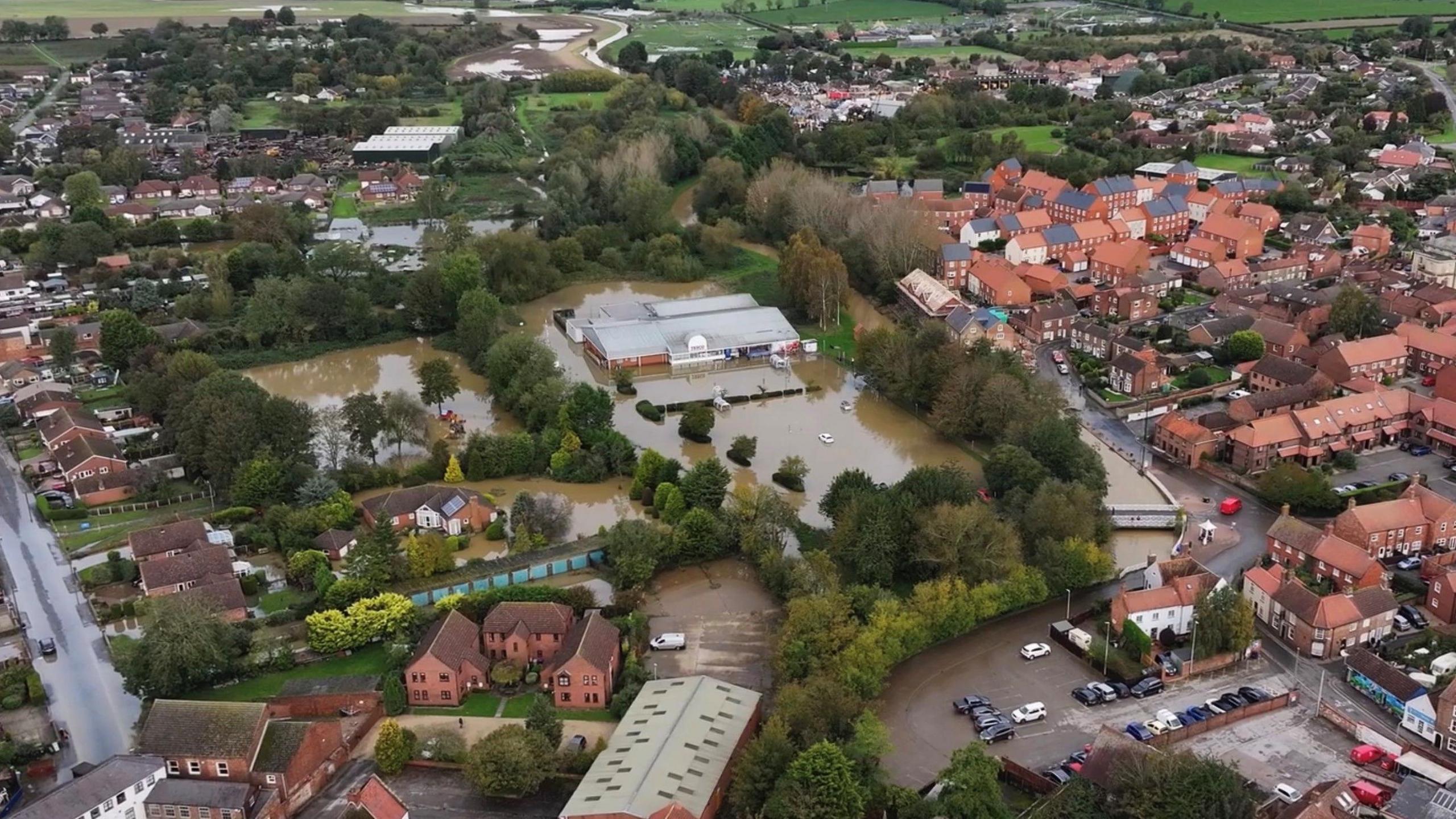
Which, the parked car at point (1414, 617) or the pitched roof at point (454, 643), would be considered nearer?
the pitched roof at point (454, 643)

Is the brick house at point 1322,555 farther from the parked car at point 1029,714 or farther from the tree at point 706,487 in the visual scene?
the tree at point 706,487

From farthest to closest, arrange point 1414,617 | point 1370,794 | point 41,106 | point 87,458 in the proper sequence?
1. point 41,106
2. point 87,458
3. point 1414,617
4. point 1370,794

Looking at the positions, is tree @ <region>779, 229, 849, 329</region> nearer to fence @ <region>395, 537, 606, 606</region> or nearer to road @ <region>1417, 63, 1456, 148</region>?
fence @ <region>395, 537, 606, 606</region>

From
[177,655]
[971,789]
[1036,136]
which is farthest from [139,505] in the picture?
[1036,136]

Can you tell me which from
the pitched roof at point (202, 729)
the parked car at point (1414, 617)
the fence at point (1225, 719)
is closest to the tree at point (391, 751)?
the pitched roof at point (202, 729)

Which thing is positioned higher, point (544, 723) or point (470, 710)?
point (544, 723)

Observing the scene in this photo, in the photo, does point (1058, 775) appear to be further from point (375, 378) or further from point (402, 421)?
point (375, 378)
